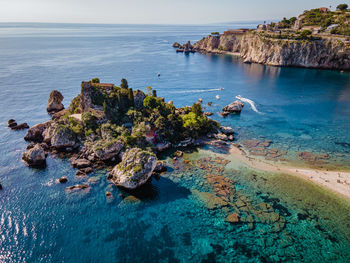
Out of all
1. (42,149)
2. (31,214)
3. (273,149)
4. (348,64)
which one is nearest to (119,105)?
(42,149)

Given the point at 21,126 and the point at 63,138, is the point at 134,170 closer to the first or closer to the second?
the point at 63,138

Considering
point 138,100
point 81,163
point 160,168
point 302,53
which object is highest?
point 302,53

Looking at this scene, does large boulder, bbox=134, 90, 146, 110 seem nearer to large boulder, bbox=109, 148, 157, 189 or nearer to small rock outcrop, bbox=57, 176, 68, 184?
large boulder, bbox=109, 148, 157, 189

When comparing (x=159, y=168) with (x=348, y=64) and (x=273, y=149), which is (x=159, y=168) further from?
(x=348, y=64)

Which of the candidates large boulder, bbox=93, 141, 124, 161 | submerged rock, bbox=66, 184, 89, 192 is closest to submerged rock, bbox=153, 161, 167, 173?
large boulder, bbox=93, 141, 124, 161

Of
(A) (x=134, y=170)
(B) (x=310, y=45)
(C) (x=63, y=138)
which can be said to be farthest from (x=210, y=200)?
(B) (x=310, y=45)

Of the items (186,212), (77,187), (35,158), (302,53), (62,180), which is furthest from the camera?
(302,53)
